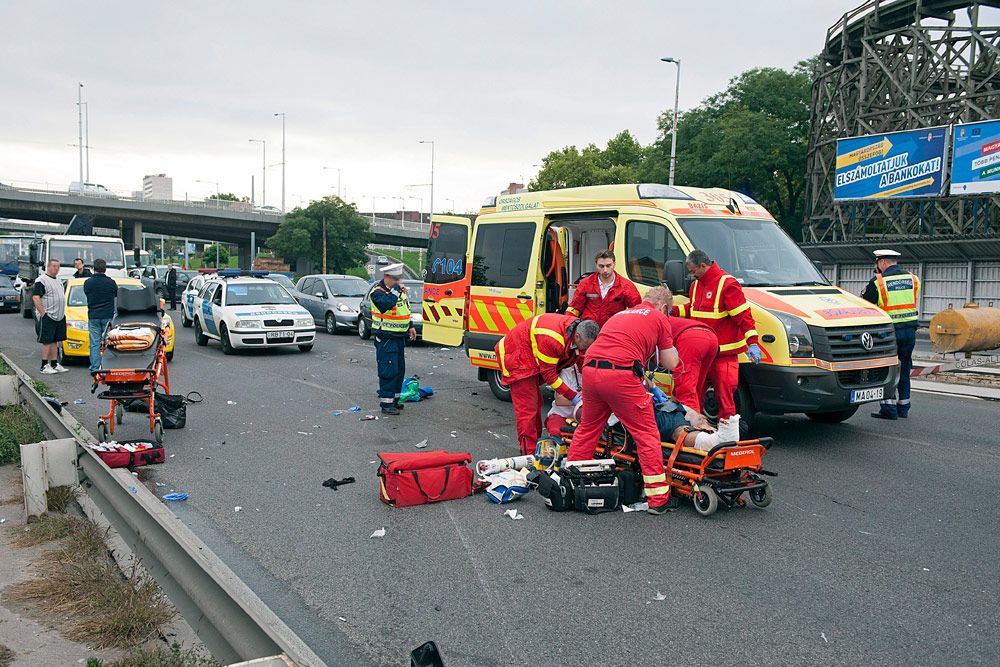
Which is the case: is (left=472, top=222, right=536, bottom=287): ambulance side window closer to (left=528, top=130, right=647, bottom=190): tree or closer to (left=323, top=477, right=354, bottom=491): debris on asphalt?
(left=323, top=477, right=354, bottom=491): debris on asphalt

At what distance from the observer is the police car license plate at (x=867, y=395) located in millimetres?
8398

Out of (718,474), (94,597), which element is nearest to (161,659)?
(94,597)

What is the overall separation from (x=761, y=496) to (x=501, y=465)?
209cm

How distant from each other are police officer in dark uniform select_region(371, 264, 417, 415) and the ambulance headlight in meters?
4.58

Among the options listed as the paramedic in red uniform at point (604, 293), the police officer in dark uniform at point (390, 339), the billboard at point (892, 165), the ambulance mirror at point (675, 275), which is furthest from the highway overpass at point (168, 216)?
the ambulance mirror at point (675, 275)

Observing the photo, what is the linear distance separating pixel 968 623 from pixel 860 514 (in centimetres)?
195

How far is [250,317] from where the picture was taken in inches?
667


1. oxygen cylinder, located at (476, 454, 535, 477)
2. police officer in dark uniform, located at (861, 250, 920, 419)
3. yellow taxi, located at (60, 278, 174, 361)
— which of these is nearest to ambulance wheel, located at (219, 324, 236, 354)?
yellow taxi, located at (60, 278, 174, 361)

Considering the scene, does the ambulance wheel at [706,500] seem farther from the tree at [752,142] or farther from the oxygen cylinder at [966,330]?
the tree at [752,142]

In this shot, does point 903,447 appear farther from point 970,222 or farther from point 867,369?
point 970,222

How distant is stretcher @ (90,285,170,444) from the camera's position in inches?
340

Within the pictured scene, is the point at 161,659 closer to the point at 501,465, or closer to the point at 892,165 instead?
the point at 501,465

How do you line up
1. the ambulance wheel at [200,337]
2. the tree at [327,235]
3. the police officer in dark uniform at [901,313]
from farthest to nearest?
the tree at [327,235] < the ambulance wheel at [200,337] < the police officer in dark uniform at [901,313]

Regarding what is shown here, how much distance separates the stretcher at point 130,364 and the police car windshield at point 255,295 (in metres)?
8.21
